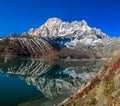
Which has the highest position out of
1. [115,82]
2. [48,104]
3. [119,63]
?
[119,63]

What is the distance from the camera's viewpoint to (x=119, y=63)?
38875 millimetres

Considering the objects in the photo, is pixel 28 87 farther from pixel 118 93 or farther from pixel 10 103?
pixel 118 93

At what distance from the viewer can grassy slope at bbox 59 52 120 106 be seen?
1309 inches

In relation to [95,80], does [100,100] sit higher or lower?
lower

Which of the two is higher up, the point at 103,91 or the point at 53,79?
the point at 53,79

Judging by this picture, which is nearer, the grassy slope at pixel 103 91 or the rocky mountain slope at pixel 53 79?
the grassy slope at pixel 103 91

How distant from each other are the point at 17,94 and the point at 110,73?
3174 centimetres

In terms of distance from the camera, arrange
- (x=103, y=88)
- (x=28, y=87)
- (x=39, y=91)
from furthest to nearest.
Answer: (x=28, y=87) < (x=39, y=91) < (x=103, y=88)

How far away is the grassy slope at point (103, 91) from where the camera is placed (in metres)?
33.2

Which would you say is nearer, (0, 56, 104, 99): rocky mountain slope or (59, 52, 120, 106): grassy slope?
(59, 52, 120, 106): grassy slope

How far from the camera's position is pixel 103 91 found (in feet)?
120

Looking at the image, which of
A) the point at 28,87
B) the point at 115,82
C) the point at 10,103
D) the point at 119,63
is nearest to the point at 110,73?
the point at 119,63

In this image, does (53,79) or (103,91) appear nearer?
(103,91)

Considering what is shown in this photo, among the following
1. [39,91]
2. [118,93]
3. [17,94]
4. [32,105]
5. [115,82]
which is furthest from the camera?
[39,91]
